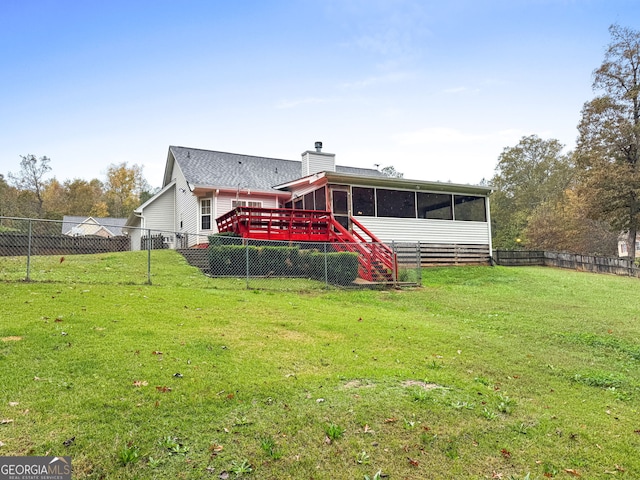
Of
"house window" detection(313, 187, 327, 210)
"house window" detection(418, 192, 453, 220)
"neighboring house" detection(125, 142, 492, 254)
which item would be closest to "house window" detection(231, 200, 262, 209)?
"neighboring house" detection(125, 142, 492, 254)

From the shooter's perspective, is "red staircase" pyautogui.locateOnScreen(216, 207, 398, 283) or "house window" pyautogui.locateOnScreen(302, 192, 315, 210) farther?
"house window" pyautogui.locateOnScreen(302, 192, 315, 210)

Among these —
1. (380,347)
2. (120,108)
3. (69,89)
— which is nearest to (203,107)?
(120,108)

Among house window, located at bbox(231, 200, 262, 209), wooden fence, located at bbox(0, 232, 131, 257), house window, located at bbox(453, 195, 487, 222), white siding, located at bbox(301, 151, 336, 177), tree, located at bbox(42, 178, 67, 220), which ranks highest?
tree, located at bbox(42, 178, 67, 220)

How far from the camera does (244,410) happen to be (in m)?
3.45

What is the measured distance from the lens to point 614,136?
2341cm

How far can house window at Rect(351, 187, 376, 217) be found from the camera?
53.7 feet

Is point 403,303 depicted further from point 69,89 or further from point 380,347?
point 69,89

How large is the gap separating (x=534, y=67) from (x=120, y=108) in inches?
715

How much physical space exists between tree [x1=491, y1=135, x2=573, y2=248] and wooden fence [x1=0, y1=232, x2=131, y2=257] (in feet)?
108

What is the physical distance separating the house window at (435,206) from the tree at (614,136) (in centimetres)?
1045

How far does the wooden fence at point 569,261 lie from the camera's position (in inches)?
764

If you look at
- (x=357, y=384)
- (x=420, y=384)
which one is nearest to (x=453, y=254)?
(x=420, y=384)

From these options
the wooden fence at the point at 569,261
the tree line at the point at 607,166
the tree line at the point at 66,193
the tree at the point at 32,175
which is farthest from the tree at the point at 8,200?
the tree line at the point at 607,166

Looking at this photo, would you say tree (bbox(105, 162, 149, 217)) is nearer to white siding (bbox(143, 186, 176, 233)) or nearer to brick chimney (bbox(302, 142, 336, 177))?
white siding (bbox(143, 186, 176, 233))
